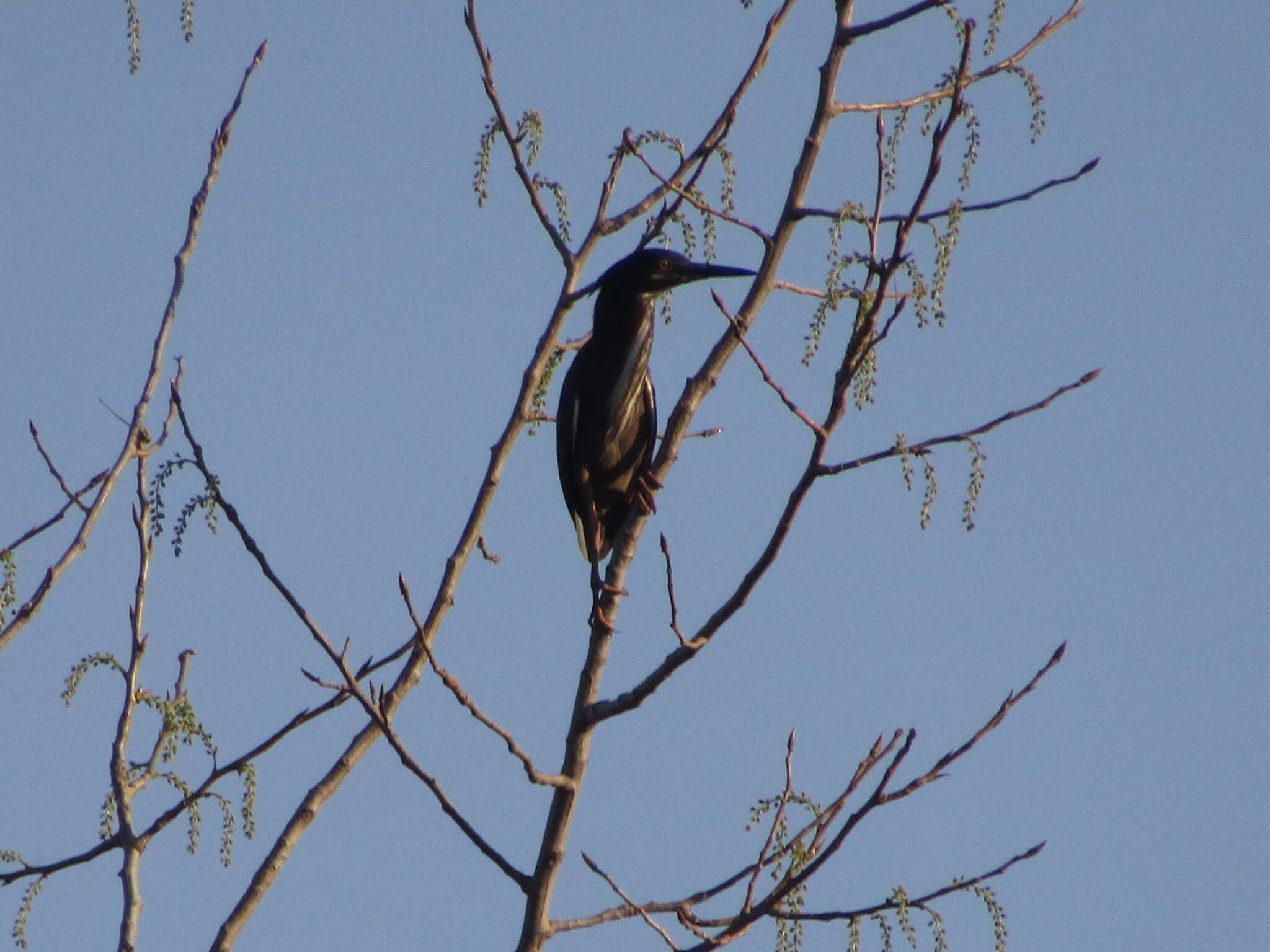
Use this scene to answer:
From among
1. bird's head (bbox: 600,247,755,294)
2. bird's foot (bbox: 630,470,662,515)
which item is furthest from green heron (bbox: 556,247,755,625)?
bird's foot (bbox: 630,470,662,515)

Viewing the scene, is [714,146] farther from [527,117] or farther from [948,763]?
[948,763]

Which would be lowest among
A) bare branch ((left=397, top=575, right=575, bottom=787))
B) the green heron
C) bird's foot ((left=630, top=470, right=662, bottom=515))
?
bare branch ((left=397, top=575, right=575, bottom=787))

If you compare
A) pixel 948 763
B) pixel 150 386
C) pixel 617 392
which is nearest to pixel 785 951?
pixel 948 763

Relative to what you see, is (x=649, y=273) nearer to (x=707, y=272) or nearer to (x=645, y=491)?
(x=707, y=272)

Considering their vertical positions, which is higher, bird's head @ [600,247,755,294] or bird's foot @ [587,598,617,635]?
bird's head @ [600,247,755,294]

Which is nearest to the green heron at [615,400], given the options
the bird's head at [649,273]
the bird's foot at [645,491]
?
the bird's head at [649,273]

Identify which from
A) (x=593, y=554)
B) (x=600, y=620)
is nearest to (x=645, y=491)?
(x=600, y=620)

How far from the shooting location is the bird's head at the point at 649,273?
5.46 meters

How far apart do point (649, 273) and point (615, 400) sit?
471 mm

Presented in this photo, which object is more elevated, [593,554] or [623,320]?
[623,320]

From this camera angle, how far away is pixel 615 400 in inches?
213

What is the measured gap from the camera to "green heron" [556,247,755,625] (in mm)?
5402

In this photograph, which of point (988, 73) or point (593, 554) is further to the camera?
point (593, 554)

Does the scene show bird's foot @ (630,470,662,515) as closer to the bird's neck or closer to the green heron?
the green heron
